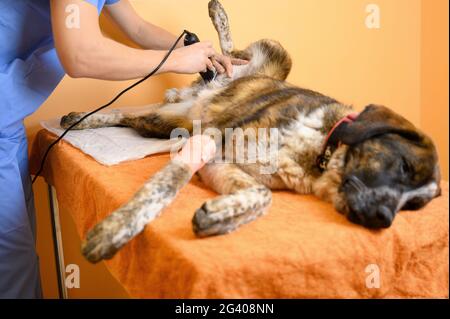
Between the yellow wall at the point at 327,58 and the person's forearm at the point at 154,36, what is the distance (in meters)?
0.17

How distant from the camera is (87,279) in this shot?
87.2 inches

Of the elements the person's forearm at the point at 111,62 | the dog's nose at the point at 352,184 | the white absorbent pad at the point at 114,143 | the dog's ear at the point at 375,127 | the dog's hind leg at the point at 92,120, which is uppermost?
the person's forearm at the point at 111,62

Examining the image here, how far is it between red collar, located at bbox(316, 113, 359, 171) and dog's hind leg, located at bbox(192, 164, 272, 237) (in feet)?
0.62

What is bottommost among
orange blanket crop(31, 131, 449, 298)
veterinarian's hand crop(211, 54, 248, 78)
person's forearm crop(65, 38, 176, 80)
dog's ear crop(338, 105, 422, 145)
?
orange blanket crop(31, 131, 449, 298)

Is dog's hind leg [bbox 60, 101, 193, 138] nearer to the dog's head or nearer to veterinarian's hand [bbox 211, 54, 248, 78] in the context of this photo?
veterinarian's hand [bbox 211, 54, 248, 78]

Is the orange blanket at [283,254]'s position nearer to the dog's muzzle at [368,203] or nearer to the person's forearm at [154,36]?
the dog's muzzle at [368,203]

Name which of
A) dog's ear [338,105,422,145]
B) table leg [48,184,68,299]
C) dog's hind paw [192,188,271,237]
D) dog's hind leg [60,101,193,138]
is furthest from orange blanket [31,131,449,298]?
table leg [48,184,68,299]

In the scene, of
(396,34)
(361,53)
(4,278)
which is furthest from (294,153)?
(396,34)

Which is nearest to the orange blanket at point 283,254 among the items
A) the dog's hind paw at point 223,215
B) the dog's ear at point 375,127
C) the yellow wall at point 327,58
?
the dog's hind paw at point 223,215

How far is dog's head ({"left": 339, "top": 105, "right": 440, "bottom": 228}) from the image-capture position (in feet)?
3.52

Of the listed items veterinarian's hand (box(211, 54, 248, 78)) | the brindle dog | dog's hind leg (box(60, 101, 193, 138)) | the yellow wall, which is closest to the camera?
the brindle dog

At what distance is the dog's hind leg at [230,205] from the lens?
35.7 inches

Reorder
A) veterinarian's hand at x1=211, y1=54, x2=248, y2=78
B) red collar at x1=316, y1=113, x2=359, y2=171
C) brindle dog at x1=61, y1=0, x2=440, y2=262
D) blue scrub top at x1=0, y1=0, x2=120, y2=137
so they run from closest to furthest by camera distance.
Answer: brindle dog at x1=61, y1=0, x2=440, y2=262
red collar at x1=316, y1=113, x2=359, y2=171
blue scrub top at x1=0, y1=0, x2=120, y2=137
veterinarian's hand at x1=211, y1=54, x2=248, y2=78

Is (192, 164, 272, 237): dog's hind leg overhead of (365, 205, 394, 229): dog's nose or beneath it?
overhead
